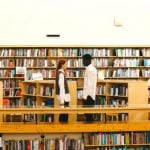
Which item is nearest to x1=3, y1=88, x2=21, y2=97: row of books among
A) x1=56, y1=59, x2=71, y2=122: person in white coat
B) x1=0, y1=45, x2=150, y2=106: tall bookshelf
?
x1=0, y1=45, x2=150, y2=106: tall bookshelf

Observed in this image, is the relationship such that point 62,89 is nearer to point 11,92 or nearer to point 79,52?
point 79,52

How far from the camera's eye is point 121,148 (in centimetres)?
796

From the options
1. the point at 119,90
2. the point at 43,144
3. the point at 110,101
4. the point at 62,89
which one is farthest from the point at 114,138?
the point at 110,101

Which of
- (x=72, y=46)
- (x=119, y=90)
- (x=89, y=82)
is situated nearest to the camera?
(x=89, y=82)

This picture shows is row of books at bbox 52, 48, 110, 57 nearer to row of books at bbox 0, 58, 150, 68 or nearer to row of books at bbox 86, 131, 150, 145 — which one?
row of books at bbox 0, 58, 150, 68

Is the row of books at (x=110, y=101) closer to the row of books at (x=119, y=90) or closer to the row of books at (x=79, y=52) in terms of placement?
the row of books at (x=119, y=90)

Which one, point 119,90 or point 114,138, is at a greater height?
point 119,90

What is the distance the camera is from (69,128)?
779 cm
